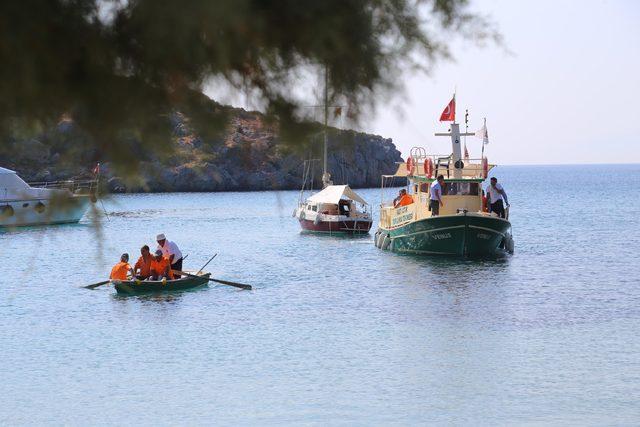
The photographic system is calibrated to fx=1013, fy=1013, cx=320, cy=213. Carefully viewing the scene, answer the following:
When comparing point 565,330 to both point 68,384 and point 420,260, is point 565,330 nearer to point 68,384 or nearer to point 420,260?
point 68,384

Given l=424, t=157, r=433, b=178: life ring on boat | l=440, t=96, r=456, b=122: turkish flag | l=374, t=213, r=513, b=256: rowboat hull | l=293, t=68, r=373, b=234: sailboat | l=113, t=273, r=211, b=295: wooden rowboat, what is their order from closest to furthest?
l=113, t=273, r=211, b=295: wooden rowboat, l=440, t=96, r=456, b=122: turkish flag, l=424, t=157, r=433, b=178: life ring on boat, l=374, t=213, r=513, b=256: rowboat hull, l=293, t=68, r=373, b=234: sailboat

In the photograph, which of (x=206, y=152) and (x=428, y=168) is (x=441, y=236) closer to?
(x=428, y=168)

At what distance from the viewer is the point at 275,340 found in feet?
88.3

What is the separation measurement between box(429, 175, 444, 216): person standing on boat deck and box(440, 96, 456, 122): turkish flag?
8.08 ft

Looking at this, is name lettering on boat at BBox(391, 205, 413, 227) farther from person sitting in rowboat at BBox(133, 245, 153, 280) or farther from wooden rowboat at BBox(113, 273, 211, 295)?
person sitting in rowboat at BBox(133, 245, 153, 280)

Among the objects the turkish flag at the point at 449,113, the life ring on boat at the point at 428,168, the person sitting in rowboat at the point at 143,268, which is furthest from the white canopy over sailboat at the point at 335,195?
the person sitting in rowboat at the point at 143,268

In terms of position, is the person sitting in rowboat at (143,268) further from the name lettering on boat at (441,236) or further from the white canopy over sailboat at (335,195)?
the white canopy over sailboat at (335,195)

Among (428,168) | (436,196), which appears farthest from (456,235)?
(428,168)

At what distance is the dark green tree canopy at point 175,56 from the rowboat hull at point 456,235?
117ft

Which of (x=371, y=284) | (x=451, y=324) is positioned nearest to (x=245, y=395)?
(x=451, y=324)

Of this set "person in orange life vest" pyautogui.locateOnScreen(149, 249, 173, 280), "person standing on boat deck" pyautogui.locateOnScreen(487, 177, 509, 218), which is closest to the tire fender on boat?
"person standing on boat deck" pyautogui.locateOnScreen(487, 177, 509, 218)

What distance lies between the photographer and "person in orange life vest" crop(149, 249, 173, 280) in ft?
104

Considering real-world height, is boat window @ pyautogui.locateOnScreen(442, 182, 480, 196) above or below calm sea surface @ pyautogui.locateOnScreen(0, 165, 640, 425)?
above

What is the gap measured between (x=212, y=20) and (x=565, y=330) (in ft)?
80.2
